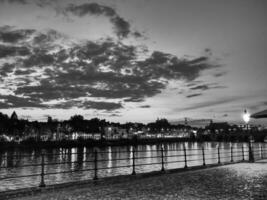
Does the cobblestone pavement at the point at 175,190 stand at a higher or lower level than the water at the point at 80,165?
higher

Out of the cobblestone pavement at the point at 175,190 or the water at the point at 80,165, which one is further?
the water at the point at 80,165

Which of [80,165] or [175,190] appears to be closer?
[175,190]

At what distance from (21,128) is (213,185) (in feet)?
552

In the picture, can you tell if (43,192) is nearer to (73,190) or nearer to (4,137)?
(73,190)

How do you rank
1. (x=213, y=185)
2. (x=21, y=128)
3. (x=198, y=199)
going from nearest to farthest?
(x=198, y=199) < (x=213, y=185) < (x=21, y=128)

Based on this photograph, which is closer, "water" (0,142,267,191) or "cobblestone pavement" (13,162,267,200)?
"cobblestone pavement" (13,162,267,200)

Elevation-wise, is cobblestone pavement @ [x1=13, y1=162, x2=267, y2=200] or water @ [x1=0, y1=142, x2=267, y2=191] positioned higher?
cobblestone pavement @ [x1=13, y1=162, x2=267, y2=200]

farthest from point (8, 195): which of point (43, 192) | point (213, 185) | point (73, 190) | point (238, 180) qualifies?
point (238, 180)

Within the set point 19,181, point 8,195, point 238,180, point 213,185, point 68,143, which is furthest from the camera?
point 68,143

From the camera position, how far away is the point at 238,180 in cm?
1388

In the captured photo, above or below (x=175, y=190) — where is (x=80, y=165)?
below

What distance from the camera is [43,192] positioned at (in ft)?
38.9

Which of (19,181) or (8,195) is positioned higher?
(8,195)

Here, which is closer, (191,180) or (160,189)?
(160,189)
